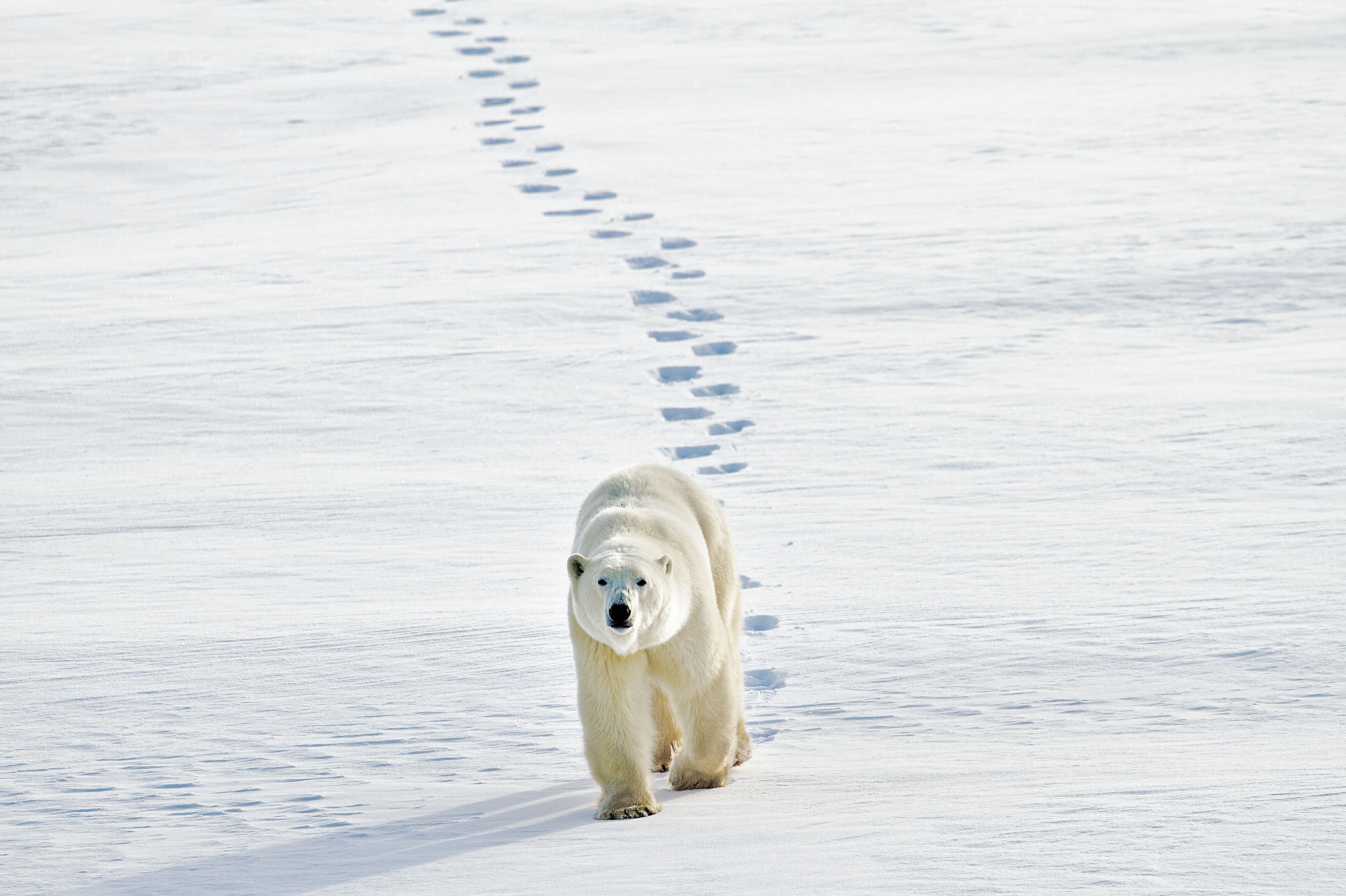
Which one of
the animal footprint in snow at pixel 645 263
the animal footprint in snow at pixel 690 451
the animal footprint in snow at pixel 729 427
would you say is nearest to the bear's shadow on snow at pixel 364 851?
the animal footprint in snow at pixel 690 451

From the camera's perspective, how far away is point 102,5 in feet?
41.1

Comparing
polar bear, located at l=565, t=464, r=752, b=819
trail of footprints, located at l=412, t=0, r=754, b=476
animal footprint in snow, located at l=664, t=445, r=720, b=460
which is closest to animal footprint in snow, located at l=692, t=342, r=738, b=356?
trail of footprints, located at l=412, t=0, r=754, b=476

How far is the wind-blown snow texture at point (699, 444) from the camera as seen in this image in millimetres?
2818

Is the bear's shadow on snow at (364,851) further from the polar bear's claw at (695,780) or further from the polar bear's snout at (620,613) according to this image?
the polar bear's snout at (620,613)

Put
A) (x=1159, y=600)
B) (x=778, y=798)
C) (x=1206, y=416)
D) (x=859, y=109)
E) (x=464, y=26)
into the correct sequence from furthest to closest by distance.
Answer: (x=464, y=26), (x=859, y=109), (x=1206, y=416), (x=1159, y=600), (x=778, y=798)

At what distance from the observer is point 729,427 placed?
5.33 m

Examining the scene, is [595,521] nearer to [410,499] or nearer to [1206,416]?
[410,499]

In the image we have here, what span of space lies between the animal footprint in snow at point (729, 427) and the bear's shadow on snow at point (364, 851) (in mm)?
2416

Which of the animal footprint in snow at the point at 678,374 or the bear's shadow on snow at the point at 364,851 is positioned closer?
the bear's shadow on snow at the point at 364,851

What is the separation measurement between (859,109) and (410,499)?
5544 millimetres

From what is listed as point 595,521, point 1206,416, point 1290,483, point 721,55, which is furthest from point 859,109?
point 595,521

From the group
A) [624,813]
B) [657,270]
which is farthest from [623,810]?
[657,270]

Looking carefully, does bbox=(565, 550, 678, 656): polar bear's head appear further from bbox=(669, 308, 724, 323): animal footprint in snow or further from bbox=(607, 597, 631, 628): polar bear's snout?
bbox=(669, 308, 724, 323): animal footprint in snow

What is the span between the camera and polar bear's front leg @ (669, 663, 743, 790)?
9.86 feet
